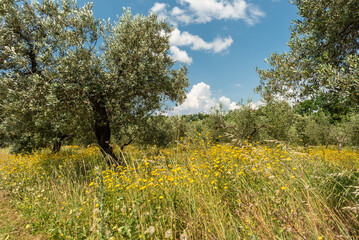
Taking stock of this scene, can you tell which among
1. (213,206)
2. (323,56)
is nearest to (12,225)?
(213,206)

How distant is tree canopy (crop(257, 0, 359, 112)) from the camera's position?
4.65m

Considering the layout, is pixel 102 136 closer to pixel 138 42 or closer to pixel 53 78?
pixel 53 78

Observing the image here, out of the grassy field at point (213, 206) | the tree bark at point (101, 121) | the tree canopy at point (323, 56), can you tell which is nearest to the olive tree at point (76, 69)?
the tree bark at point (101, 121)

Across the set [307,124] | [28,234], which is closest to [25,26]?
[28,234]

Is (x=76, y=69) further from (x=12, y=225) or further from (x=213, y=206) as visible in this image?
(x=213, y=206)

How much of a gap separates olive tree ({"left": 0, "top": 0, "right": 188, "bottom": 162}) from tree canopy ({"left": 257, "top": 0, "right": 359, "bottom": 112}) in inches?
276

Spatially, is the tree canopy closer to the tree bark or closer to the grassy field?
the grassy field

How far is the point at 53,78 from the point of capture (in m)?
8.59

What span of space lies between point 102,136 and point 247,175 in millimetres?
9266

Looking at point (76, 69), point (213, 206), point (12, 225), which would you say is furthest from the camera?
point (76, 69)

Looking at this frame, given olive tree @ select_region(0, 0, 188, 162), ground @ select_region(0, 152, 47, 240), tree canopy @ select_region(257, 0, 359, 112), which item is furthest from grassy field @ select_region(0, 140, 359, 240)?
olive tree @ select_region(0, 0, 188, 162)

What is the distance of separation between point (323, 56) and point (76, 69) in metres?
10.6

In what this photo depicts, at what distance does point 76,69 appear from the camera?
884 centimetres

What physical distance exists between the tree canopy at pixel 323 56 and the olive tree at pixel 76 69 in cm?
Result: 702
